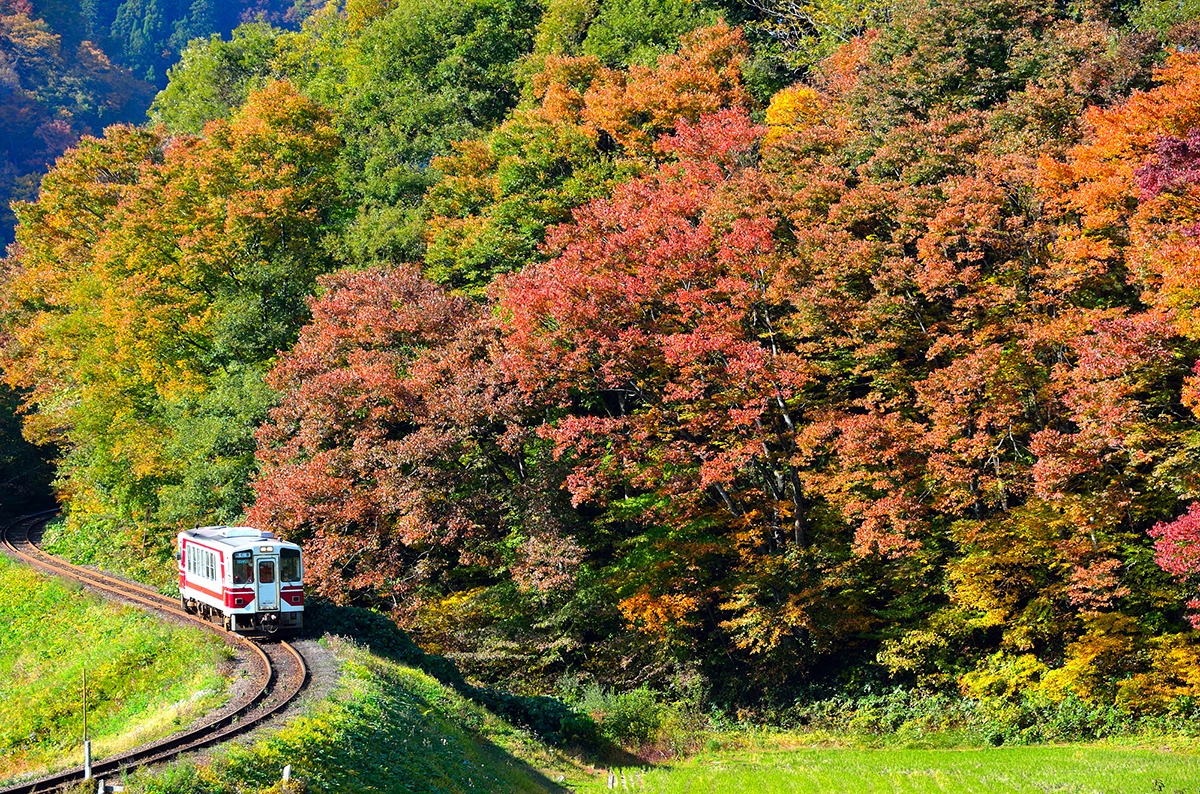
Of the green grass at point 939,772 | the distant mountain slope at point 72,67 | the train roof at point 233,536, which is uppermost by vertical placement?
the distant mountain slope at point 72,67

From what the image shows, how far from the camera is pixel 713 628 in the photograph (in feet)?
114

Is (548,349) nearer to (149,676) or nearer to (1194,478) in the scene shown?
(149,676)

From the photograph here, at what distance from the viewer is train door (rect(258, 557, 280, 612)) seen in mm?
26094

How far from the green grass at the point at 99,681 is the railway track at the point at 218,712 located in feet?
2.16

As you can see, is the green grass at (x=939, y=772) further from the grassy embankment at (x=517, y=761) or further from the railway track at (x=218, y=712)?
the railway track at (x=218, y=712)

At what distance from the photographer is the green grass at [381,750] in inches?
603

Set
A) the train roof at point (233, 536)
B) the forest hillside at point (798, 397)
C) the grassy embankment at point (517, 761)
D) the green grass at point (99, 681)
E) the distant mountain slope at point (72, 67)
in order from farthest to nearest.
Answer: the distant mountain slope at point (72, 67) < the forest hillside at point (798, 397) < the train roof at point (233, 536) < the green grass at point (99, 681) < the grassy embankment at point (517, 761)

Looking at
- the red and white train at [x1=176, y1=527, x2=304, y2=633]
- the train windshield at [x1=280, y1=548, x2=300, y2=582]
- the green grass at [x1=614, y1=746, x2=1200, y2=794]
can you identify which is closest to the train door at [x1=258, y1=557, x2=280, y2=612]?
the red and white train at [x1=176, y1=527, x2=304, y2=633]

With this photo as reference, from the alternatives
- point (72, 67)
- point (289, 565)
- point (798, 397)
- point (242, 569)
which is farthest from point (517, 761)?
point (72, 67)

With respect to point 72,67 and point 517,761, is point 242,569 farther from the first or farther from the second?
point 72,67

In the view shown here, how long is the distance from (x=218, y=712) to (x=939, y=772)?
15.7 meters

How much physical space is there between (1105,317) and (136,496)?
40.2 m

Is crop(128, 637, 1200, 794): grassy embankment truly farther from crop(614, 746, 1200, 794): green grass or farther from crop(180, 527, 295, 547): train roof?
crop(180, 527, 295, 547): train roof

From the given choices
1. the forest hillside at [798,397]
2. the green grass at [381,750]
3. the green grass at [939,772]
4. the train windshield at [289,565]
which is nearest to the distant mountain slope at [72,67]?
the forest hillside at [798,397]
